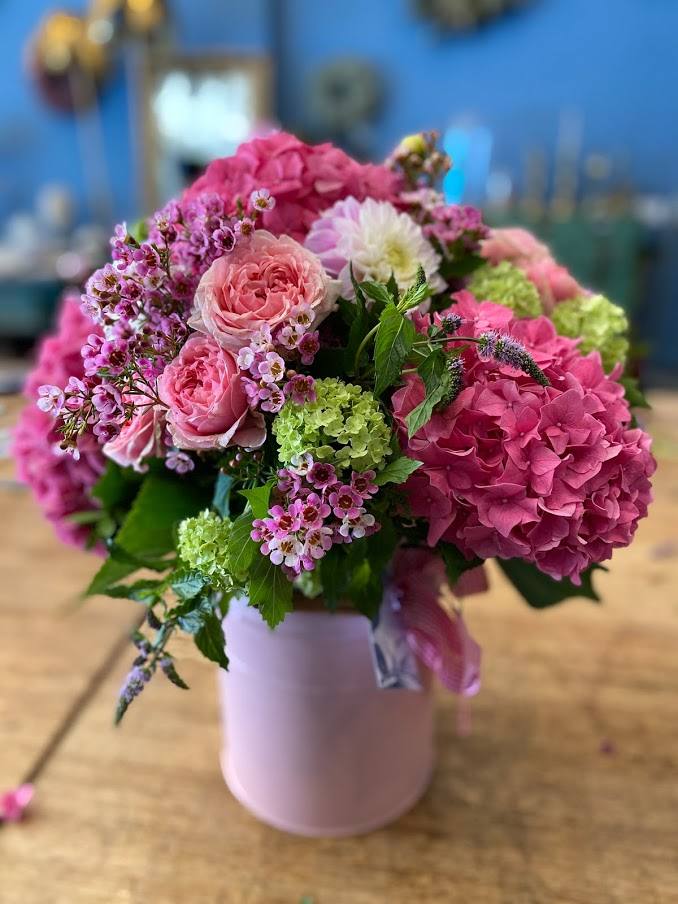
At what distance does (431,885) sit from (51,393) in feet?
1.48

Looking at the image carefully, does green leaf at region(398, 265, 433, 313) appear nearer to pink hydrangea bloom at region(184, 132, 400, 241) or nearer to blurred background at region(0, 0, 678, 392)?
pink hydrangea bloom at region(184, 132, 400, 241)

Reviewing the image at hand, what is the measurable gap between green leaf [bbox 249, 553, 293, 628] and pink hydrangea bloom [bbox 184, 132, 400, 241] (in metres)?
0.22

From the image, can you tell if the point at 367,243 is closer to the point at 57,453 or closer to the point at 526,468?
the point at 526,468

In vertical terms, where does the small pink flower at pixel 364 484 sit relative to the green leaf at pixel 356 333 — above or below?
below

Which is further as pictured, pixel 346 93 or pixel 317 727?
pixel 346 93

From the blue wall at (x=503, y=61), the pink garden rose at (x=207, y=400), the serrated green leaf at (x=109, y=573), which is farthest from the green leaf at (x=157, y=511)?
the blue wall at (x=503, y=61)

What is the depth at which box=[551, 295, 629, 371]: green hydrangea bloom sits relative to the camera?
1.61ft

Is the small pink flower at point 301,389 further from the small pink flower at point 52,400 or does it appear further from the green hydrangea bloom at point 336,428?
the small pink flower at point 52,400

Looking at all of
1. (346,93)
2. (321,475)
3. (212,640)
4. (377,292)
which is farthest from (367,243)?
(346,93)

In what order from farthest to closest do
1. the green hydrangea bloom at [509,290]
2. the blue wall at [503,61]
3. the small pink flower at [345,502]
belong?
the blue wall at [503,61] → the green hydrangea bloom at [509,290] → the small pink flower at [345,502]

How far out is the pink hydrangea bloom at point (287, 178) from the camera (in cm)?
46

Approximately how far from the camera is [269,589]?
15.6 inches

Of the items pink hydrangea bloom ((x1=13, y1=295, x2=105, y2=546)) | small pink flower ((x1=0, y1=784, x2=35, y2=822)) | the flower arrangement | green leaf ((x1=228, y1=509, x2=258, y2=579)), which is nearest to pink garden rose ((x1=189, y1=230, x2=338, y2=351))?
the flower arrangement

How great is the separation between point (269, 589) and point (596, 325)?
0.30 metres
